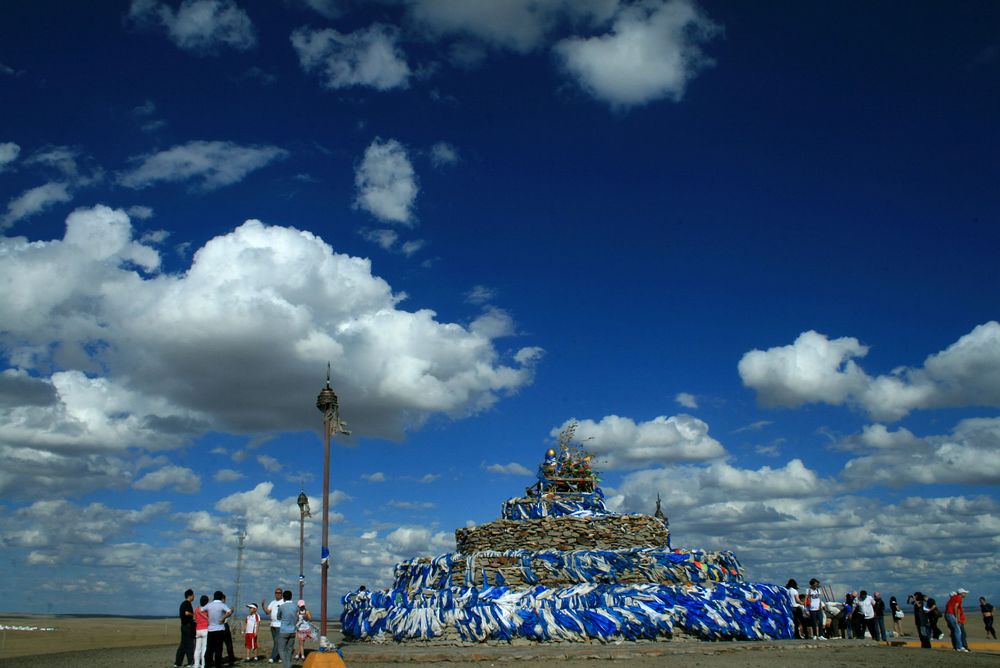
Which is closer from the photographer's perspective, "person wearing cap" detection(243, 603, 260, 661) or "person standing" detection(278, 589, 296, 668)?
"person standing" detection(278, 589, 296, 668)

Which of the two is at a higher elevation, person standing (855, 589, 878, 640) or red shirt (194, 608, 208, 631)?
red shirt (194, 608, 208, 631)

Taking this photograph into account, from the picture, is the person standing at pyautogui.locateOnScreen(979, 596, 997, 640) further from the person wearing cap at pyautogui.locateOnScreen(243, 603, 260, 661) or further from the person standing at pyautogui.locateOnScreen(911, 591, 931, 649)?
the person wearing cap at pyautogui.locateOnScreen(243, 603, 260, 661)

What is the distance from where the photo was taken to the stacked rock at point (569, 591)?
19438 mm

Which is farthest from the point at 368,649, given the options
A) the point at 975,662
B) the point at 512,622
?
the point at 975,662

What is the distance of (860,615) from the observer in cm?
2222

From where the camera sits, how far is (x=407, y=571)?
80.0 ft

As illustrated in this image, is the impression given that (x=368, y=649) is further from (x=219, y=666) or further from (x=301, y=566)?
(x=301, y=566)

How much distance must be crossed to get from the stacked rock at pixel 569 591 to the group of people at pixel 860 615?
1.82 ft

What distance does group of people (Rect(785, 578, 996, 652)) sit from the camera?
1909 cm

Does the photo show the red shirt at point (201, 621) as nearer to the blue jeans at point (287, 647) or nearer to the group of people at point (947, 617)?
the blue jeans at point (287, 647)

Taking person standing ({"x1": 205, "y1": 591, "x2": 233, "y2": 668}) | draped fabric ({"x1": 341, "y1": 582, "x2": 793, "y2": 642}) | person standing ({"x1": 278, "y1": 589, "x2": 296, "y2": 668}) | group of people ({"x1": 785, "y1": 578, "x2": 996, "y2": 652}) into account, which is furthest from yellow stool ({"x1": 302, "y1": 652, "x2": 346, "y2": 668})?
group of people ({"x1": 785, "y1": 578, "x2": 996, "y2": 652})

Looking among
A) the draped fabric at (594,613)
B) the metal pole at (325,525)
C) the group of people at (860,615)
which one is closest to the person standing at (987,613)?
the group of people at (860,615)

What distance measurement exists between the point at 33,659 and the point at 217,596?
844cm

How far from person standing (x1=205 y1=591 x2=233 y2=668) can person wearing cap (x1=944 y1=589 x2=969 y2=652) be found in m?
16.7
